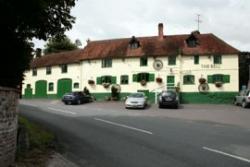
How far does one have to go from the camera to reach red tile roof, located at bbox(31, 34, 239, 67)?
5038 centimetres

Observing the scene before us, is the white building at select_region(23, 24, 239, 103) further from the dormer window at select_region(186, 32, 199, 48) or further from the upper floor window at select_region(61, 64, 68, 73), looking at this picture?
the upper floor window at select_region(61, 64, 68, 73)

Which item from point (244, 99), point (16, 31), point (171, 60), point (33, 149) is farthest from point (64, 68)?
point (33, 149)

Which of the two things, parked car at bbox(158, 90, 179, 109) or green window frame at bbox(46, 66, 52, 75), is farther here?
green window frame at bbox(46, 66, 52, 75)

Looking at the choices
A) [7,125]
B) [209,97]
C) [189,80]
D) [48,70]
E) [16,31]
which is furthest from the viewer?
[48,70]

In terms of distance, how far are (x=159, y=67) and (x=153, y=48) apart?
9.92ft

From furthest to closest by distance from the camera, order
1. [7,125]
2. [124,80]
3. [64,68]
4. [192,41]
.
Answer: [64,68] → [124,80] → [192,41] → [7,125]

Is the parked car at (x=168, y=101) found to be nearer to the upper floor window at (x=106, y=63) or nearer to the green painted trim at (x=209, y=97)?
the green painted trim at (x=209, y=97)

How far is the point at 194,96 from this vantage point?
4897 cm

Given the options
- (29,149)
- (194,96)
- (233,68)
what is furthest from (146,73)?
(29,149)

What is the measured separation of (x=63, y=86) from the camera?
58062 millimetres

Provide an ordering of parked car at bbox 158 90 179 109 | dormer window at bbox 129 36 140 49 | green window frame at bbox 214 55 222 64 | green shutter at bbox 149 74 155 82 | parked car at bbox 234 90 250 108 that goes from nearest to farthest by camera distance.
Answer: parked car at bbox 158 90 179 109, parked car at bbox 234 90 250 108, green window frame at bbox 214 55 222 64, green shutter at bbox 149 74 155 82, dormer window at bbox 129 36 140 49

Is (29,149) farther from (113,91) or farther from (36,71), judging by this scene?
(36,71)

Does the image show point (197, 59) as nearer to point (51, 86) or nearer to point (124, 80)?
point (124, 80)

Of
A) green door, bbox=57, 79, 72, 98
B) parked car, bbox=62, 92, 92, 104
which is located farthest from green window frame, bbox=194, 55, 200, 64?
green door, bbox=57, 79, 72, 98
